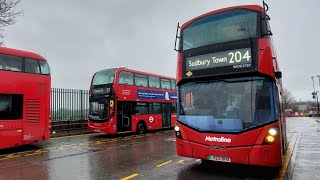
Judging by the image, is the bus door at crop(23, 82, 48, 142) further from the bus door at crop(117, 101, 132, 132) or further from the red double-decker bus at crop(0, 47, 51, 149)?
the bus door at crop(117, 101, 132, 132)

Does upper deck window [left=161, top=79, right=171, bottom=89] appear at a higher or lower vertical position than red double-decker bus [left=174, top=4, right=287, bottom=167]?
higher

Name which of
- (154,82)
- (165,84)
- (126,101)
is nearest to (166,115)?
(165,84)

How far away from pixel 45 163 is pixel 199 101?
530cm

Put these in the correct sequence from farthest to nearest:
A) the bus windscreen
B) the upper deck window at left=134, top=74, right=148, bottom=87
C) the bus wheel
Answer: the bus wheel, the upper deck window at left=134, top=74, right=148, bottom=87, the bus windscreen

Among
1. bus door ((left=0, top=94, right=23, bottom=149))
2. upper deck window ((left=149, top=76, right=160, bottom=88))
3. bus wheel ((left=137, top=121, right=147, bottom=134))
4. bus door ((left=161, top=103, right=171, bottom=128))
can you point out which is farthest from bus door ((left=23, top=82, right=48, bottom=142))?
bus door ((left=161, top=103, right=171, bottom=128))

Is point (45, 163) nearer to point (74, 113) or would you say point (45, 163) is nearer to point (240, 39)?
point (240, 39)

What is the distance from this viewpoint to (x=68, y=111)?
21.6 metres

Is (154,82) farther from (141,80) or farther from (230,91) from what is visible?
(230,91)

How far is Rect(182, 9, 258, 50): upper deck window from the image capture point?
26.2 ft

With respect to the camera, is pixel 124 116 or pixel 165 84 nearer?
pixel 124 116

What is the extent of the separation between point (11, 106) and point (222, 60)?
8.59m

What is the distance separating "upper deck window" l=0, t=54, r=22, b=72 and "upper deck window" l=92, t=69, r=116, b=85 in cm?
637

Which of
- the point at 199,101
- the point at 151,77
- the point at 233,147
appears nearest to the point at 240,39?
the point at 199,101

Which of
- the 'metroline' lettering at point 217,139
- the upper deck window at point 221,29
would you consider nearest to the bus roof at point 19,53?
the upper deck window at point 221,29
